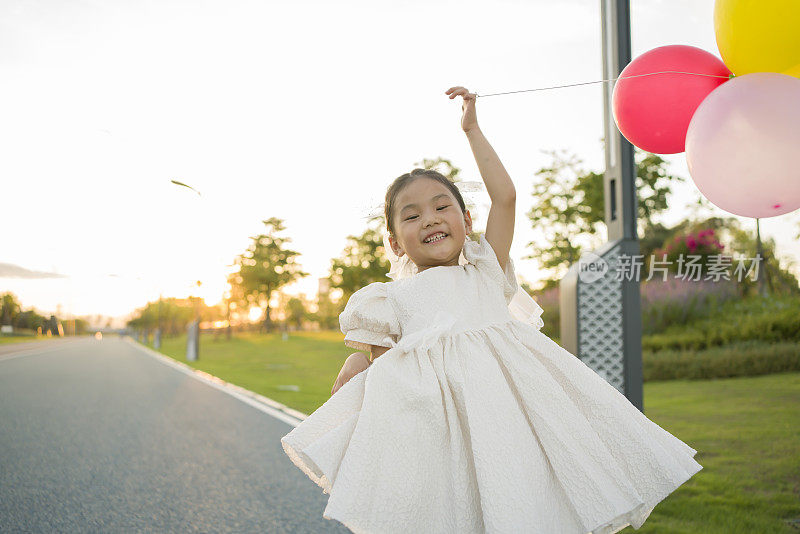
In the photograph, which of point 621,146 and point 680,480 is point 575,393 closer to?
point 680,480

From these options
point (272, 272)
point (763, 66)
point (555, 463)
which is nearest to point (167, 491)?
point (555, 463)

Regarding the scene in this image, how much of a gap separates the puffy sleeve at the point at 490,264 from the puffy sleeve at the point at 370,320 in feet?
1.24

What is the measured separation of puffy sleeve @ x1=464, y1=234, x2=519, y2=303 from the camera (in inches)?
90.3

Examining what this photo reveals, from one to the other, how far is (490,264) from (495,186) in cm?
31

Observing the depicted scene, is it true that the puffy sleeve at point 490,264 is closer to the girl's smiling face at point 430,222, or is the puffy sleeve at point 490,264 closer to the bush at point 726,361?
the girl's smiling face at point 430,222

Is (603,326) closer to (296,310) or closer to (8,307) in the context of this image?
(296,310)

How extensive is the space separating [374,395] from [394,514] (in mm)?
350

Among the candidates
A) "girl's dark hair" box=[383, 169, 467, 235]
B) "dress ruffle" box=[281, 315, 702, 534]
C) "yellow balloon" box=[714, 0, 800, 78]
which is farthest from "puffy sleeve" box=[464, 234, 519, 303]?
"yellow balloon" box=[714, 0, 800, 78]

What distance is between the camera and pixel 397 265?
267 centimetres

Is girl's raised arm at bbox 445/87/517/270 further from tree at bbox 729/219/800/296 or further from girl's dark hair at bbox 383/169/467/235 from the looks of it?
tree at bbox 729/219/800/296

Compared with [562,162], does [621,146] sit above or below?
below

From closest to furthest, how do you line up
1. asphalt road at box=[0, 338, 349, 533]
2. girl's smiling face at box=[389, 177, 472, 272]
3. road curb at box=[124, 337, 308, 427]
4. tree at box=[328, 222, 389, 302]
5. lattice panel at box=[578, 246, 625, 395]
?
girl's smiling face at box=[389, 177, 472, 272] → asphalt road at box=[0, 338, 349, 533] → lattice panel at box=[578, 246, 625, 395] → road curb at box=[124, 337, 308, 427] → tree at box=[328, 222, 389, 302]

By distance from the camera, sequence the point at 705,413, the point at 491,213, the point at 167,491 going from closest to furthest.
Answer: the point at 491,213
the point at 167,491
the point at 705,413

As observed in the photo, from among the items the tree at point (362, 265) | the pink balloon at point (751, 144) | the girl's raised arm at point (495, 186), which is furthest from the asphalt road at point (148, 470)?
the tree at point (362, 265)
